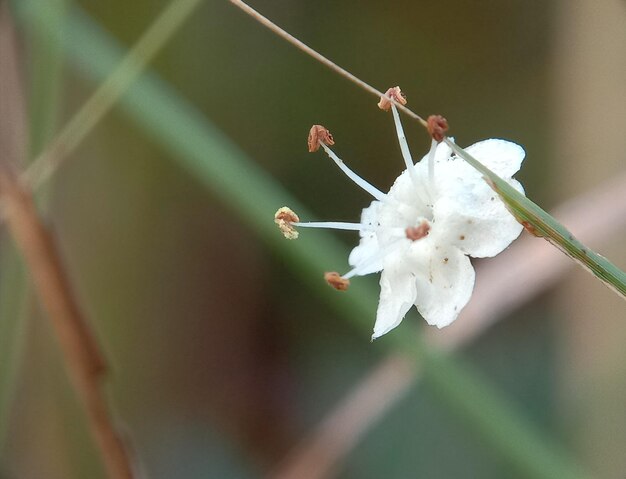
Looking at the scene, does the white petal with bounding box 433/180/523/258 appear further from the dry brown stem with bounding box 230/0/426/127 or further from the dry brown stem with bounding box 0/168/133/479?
the dry brown stem with bounding box 0/168/133/479

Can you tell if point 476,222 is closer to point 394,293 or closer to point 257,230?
point 394,293

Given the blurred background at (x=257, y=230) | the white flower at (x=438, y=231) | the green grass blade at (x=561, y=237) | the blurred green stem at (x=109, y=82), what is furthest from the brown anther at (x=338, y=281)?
the blurred background at (x=257, y=230)

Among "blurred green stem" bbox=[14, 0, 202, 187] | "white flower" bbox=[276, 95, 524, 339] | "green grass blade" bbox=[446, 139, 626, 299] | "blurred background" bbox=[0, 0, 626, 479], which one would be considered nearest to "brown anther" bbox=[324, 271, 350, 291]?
"white flower" bbox=[276, 95, 524, 339]

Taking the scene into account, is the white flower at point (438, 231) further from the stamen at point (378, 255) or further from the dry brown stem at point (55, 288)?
the dry brown stem at point (55, 288)

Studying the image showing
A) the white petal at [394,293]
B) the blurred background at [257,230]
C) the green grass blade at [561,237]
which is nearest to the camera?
the green grass blade at [561,237]

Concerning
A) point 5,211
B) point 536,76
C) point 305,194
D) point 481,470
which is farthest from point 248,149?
point 5,211

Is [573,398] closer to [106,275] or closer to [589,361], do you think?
[589,361]
